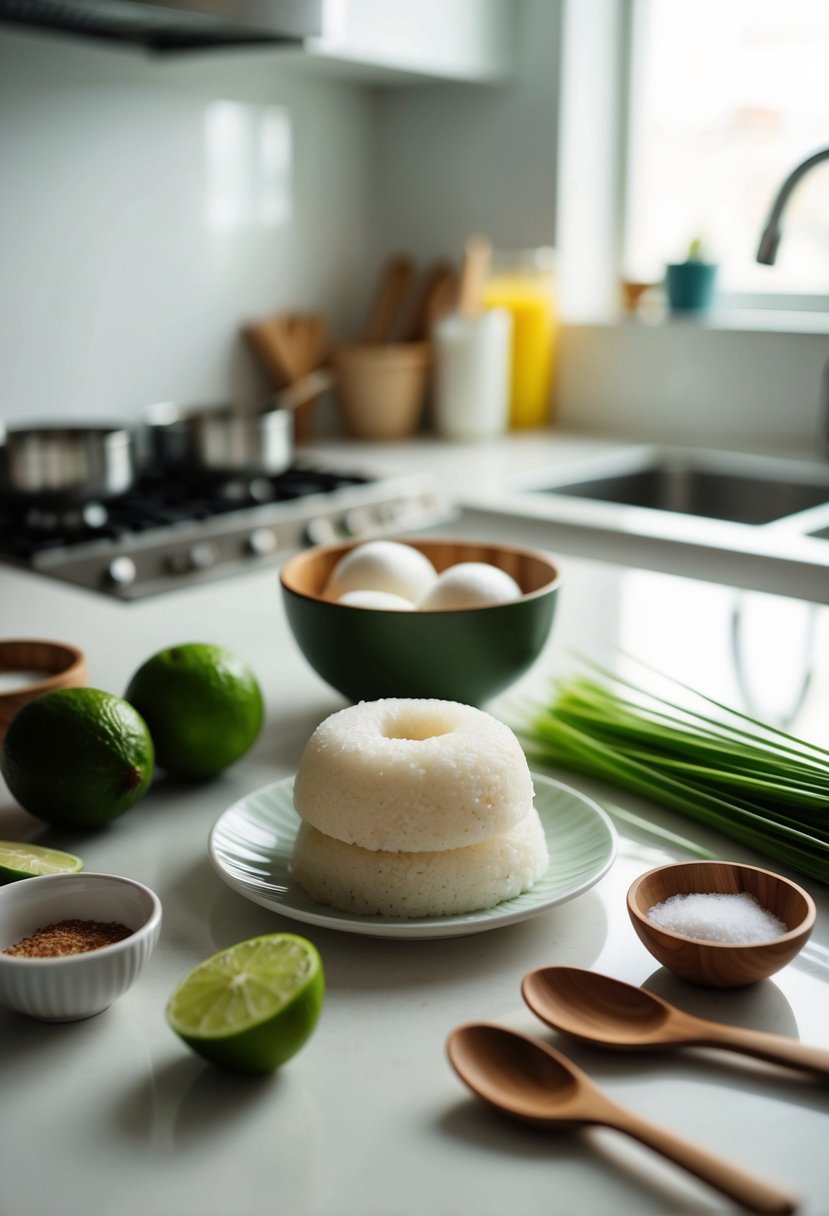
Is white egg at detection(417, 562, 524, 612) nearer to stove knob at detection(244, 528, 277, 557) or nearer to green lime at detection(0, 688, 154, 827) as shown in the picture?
green lime at detection(0, 688, 154, 827)

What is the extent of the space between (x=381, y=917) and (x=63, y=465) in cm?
118

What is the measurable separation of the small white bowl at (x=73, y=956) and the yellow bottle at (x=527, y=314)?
6.87 ft

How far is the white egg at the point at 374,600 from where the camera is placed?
1.03 metres

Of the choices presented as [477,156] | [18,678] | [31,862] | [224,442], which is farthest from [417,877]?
[477,156]

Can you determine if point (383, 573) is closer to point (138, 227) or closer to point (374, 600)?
point (374, 600)

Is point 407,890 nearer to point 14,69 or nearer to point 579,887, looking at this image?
point 579,887

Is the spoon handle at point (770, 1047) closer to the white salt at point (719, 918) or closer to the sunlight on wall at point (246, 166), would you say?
the white salt at point (719, 918)

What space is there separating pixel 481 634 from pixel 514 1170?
51cm

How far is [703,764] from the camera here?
0.91 m

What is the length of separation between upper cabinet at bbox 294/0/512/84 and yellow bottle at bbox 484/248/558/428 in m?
0.39

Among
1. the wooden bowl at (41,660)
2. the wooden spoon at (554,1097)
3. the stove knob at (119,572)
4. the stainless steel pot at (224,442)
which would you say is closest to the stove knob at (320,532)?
the stainless steel pot at (224,442)

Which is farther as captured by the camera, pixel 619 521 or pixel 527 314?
pixel 527 314

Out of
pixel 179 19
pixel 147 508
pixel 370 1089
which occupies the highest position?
pixel 179 19

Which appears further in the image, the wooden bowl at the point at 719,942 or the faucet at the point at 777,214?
the faucet at the point at 777,214
